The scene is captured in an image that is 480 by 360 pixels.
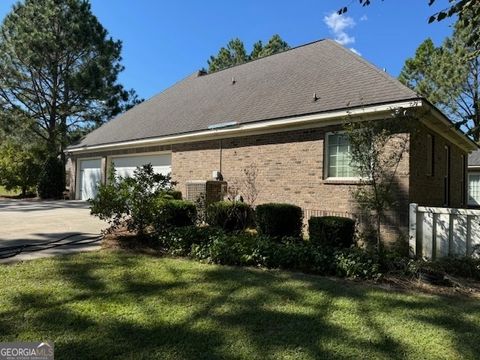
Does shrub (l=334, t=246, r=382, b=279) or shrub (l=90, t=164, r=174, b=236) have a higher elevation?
shrub (l=90, t=164, r=174, b=236)

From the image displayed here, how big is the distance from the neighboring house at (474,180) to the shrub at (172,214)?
19258 mm

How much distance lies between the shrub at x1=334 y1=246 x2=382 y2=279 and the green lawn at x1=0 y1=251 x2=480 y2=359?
0.41 meters

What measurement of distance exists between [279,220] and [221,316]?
4.47 meters

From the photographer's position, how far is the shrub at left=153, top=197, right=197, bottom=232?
7956 mm

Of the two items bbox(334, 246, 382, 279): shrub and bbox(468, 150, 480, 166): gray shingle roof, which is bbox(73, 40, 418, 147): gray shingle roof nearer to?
bbox(334, 246, 382, 279): shrub

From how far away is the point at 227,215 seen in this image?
9750 mm

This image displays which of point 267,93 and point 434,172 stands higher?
point 267,93

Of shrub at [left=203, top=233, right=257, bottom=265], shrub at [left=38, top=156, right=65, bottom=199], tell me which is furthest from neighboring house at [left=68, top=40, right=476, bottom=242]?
shrub at [left=38, top=156, right=65, bottom=199]

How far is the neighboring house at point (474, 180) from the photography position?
22.0m

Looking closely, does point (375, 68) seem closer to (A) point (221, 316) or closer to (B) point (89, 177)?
(A) point (221, 316)


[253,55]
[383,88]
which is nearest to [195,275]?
[383,88]

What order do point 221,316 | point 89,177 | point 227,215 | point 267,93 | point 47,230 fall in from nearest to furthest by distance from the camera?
point 221,316, point 47,230, point 227,215, point 267,93, point 89,177

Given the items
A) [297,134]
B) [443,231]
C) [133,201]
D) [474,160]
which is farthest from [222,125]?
[474,160]

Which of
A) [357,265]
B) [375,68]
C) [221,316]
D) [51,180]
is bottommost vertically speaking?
[221,316]
